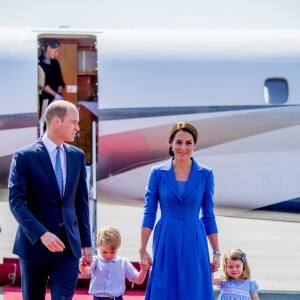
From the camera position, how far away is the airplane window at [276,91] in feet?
28.0

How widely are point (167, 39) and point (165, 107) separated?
3.19 feet

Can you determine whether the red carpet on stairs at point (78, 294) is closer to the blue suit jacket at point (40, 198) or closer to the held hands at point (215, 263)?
the held hands at point (215, 263)

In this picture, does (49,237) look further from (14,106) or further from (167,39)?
(167,39)

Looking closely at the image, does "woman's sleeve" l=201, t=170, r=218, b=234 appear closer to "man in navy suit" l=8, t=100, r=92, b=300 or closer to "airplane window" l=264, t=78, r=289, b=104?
"man in navy suit" l=8, t=100, r=92, b=300

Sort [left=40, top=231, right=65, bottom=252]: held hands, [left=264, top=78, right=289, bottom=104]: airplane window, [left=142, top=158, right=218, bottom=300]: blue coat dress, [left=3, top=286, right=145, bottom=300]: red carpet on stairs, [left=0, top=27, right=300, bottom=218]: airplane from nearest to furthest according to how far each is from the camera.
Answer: [left=40, top=231, right=65, bottom=252]: held hands
[left=142, top=158, right=218, bottom=300]: blue coat dress
[left=3, top=286, right=145, bottom=300]: red carpet on stairs
[left=0, top=27, right=300, bottom=218]: airplane
[left=264, top=78, right=289, bottom=104]: airplane window

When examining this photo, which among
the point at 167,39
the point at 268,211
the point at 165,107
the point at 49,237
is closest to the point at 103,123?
the point at 165,107

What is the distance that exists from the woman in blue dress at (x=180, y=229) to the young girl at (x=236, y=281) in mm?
884

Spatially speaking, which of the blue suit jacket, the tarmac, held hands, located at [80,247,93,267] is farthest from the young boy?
the tarmac

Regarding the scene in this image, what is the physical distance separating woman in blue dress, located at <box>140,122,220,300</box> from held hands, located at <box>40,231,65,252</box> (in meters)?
0.73

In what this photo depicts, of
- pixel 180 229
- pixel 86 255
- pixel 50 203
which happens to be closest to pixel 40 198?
pixel 50 203

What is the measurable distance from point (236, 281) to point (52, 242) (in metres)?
2.10

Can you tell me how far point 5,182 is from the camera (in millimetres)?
8609

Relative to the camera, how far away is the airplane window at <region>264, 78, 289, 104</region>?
8547mm

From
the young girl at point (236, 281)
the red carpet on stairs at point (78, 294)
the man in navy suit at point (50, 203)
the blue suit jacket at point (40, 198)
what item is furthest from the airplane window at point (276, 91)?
the blue suit jacket at point (40, 198)
